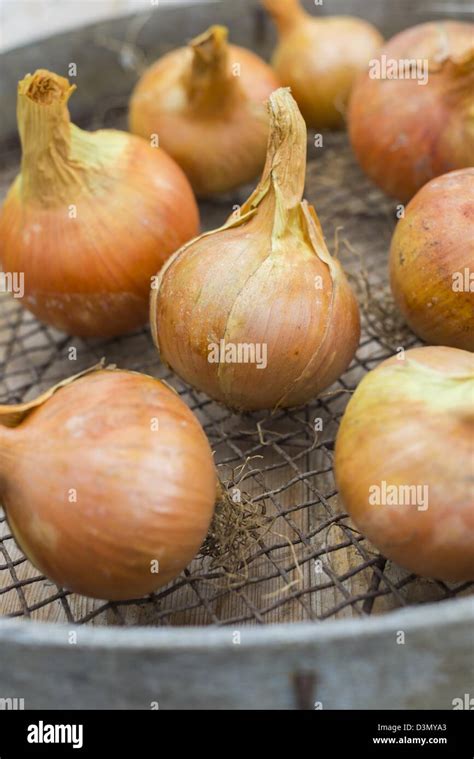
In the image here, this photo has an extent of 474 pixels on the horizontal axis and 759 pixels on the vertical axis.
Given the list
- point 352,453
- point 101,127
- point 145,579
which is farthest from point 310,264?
point 101,127

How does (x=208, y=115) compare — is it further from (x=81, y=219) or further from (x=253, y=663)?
(x=253, y=663)

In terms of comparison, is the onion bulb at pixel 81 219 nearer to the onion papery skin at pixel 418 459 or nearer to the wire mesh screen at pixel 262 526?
the wire mesh screen at pixel 262 526

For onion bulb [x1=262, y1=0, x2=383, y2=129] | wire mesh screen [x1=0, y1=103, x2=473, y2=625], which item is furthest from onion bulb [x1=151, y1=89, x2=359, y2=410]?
onion bulb [x1=262, y1=0, x2=383, y2=129]

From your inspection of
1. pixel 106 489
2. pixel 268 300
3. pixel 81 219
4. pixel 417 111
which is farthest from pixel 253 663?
pixel 417 111

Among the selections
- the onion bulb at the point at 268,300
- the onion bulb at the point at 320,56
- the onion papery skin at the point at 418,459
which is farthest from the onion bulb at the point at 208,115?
the onion papery skin at the point at 418,459
